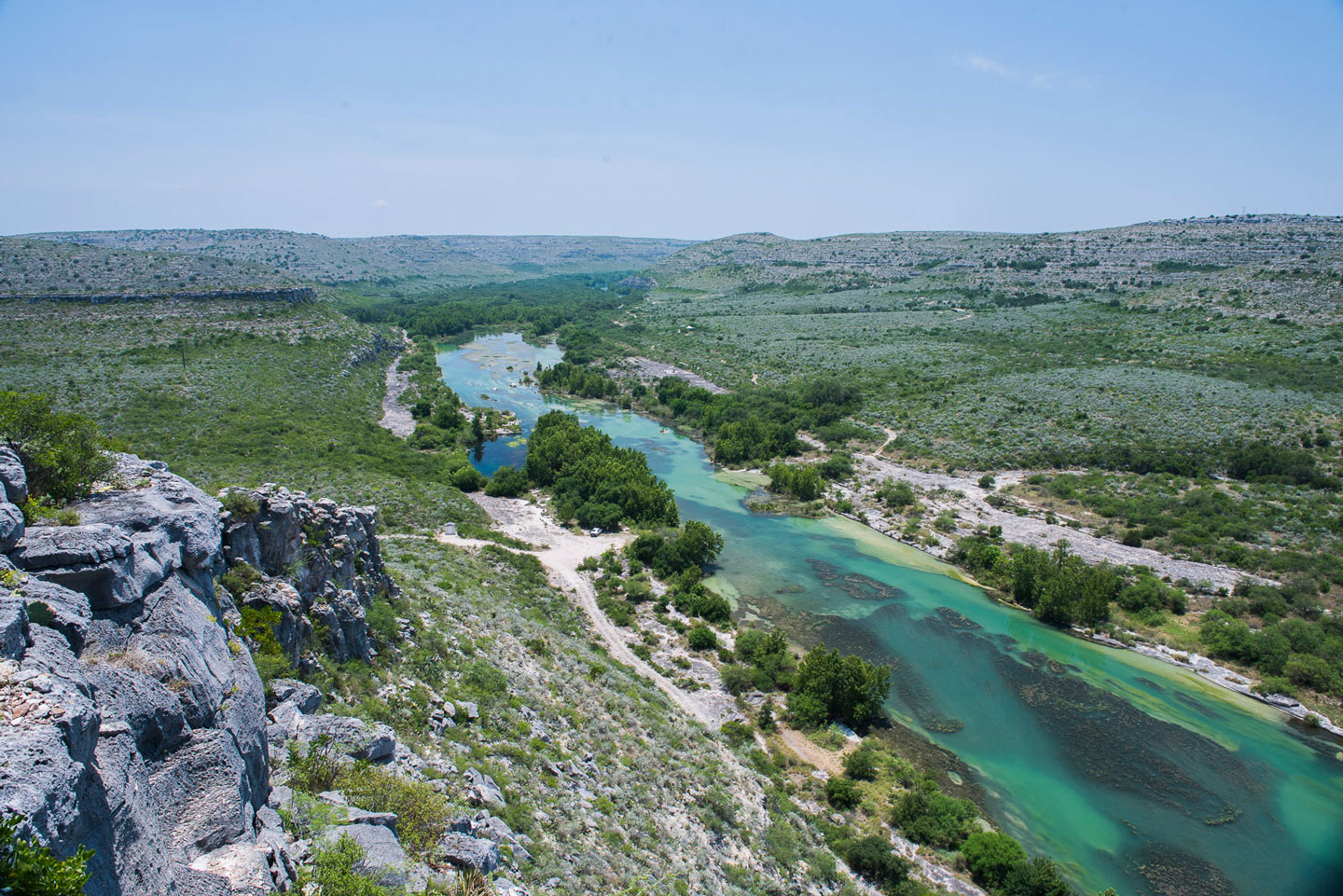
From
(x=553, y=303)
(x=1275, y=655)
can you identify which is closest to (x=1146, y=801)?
(x=1275, y=655)

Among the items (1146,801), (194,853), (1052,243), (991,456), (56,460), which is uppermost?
(1052,243)

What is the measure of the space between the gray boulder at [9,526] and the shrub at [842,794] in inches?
978

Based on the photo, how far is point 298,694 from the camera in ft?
49.5

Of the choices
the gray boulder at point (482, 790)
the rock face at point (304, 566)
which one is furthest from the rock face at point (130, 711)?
the gray boulder at point (482, 790)

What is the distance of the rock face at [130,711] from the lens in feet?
24.0

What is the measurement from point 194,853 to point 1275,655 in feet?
147

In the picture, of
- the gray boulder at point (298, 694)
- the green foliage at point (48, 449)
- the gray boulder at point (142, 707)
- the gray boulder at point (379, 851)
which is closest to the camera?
the gray boulder at point (142, 707)

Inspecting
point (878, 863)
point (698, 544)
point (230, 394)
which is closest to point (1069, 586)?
point (698, 544)

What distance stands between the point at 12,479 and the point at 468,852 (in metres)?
10.6

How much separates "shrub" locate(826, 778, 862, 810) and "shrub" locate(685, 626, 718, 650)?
10.6 m

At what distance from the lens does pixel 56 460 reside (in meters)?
13.4

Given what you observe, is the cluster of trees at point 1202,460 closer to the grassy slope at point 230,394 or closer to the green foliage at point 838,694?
the green foliage at point 838,694

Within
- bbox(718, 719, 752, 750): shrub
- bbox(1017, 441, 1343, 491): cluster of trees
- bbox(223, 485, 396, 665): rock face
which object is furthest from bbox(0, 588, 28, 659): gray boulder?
bbox(1017, 441, 1343, 491): cluster of trees

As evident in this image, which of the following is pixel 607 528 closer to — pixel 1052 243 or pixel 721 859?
pixel 721 859
